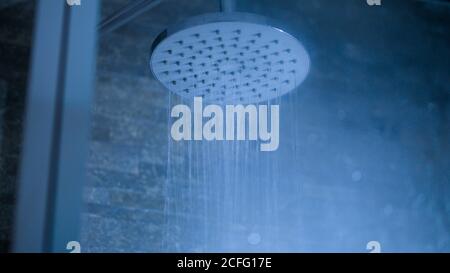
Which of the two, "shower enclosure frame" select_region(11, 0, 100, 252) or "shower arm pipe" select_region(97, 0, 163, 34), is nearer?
"shower enclosure frame" select_region(11, 0, 100, 252)

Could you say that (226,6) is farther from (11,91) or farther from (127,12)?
(11,91)

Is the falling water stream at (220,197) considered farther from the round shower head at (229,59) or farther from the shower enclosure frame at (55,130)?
the shower enclosure frame at (55,130)

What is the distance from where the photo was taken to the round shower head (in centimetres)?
83

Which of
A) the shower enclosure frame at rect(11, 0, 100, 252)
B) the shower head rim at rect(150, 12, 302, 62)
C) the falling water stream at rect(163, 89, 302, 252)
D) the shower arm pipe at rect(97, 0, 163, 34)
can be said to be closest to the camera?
the shower enclosure frame at rect(11, 0, 100, 252)

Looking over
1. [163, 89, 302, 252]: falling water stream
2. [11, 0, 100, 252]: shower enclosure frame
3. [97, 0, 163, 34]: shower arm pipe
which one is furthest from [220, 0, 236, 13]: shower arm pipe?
[11, 0, 100, 252]: shower enclosure frame

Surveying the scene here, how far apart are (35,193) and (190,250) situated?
2.69 ft

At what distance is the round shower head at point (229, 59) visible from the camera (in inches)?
32.8

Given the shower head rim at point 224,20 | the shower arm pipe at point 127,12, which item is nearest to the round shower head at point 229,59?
the shower head rim at point 224,20

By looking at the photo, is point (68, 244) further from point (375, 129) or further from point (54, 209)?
Result: point (375, 129)

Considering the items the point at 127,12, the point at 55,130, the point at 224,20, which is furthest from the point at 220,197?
the point at 55,130

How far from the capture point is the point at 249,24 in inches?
32.5

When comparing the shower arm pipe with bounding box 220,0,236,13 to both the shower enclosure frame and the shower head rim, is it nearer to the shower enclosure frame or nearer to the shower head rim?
the shower head rim

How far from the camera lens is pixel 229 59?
89 centimetres
